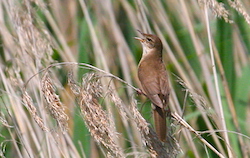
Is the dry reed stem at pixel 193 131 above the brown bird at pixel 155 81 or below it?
below

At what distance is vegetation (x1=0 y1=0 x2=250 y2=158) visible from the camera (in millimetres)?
1918

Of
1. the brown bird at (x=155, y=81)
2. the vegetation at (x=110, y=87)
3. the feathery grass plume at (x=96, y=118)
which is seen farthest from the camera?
the brown bird at (x=155, y=81)

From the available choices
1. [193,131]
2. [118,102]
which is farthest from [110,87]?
[193,131]

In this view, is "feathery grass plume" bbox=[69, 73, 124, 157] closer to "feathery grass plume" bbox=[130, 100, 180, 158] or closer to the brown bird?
"feathery grass plume" bbox=[130, 100, 180, 158]

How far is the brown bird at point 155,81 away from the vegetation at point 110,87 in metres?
0.05

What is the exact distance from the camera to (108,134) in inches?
71.5

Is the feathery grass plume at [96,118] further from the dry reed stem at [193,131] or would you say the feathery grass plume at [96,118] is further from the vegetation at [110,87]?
the dry reed stem at [193,131]

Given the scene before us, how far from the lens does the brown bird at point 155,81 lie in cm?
214

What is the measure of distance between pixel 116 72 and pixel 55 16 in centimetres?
80

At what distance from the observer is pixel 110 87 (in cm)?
199

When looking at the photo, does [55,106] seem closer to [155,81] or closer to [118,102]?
[118,102]

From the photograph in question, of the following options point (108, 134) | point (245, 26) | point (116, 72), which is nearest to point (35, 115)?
point (108, 134)

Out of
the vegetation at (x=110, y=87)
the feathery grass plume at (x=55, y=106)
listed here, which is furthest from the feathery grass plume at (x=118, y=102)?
the feathery grass plume at (x=55, y=106)

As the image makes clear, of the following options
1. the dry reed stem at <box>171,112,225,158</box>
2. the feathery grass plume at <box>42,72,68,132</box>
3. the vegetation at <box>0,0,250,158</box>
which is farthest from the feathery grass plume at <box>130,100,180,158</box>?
the feathery grass plume at <box>42,72,68,132</box>
